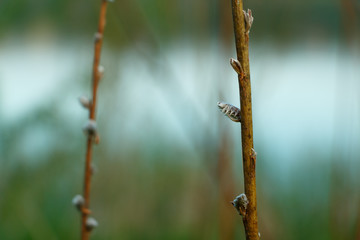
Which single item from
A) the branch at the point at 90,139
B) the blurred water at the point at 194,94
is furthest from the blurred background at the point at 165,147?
the branch at the point at 90,139

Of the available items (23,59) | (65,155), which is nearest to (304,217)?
(65,155)

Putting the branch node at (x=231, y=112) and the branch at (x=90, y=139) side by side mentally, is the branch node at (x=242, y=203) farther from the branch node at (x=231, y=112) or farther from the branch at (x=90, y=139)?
the branch at (x=90, y=139)

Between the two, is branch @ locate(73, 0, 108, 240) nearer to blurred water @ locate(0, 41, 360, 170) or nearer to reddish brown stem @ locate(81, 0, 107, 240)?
reddish brown stem @ locate(81, 0, 107, 240)

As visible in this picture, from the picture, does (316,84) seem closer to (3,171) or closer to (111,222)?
(111,222)

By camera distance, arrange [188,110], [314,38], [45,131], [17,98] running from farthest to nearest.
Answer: [314,38], [17,98], [188,110], [45,131]

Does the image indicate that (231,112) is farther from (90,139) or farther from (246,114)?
(90,139)

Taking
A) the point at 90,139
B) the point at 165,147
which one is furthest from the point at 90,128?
the point at 165,147

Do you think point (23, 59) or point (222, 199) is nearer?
point (222, 199)
